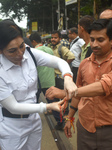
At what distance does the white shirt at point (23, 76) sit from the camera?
4.72 feet

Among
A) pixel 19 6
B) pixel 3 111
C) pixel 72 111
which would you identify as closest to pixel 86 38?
pixel 72 111

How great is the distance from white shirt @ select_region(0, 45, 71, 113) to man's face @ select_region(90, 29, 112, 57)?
0.30 meters

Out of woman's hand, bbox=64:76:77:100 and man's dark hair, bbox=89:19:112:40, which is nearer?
woman's hand, bbox=64:76:77:100

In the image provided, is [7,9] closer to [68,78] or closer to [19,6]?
Result: [19,6]

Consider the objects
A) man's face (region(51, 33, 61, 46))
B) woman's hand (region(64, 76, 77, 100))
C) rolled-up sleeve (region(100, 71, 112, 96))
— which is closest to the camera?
woman's hand (region(64, 76, 77, 100))

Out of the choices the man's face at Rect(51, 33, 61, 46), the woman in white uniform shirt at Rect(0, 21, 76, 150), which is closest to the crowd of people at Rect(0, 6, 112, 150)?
the woman in white uniform shirt at Rect(0, 21, 76, 150)

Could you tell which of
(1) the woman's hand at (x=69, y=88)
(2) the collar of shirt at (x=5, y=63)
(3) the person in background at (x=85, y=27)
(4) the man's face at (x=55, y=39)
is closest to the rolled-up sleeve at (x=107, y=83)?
(1) the woman's hand at (x=69, y=88)

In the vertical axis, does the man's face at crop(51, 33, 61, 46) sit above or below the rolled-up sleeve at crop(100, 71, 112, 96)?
above

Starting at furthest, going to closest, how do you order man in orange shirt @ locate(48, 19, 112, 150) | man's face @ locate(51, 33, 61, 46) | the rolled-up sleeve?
1. man's face @ locate(51, 33, 61, 46)
2. man in orange shirt @ locate(48, 19, 112, 150)
3. the rolled-up sleeve

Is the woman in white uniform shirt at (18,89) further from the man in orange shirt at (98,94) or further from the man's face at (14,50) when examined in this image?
the man in orange shirt at (98,94)

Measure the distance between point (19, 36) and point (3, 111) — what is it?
0.70 m

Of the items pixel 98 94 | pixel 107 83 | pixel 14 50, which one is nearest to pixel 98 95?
pixel 98 94

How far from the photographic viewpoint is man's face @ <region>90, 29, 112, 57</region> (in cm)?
147

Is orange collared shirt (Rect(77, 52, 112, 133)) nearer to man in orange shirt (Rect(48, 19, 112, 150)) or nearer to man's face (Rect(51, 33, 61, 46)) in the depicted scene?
man in orange shirt (Rect(48, 19, 112, 150))
